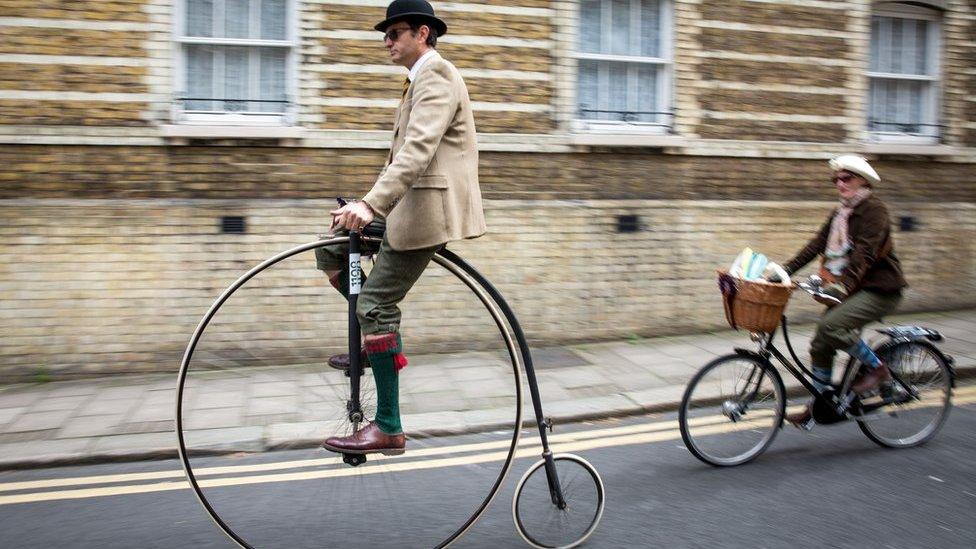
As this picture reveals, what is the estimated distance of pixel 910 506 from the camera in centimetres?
455

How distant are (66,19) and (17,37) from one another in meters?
0.43

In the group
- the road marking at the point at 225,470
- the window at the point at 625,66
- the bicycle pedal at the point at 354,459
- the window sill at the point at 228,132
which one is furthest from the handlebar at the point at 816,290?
the window sill at the point at 228,132

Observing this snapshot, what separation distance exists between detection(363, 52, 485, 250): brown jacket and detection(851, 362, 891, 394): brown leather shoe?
304 centimetres

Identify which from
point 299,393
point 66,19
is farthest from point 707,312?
point 66,19

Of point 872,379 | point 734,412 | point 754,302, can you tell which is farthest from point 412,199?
point 872,379

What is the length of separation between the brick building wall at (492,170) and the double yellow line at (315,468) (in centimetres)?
83

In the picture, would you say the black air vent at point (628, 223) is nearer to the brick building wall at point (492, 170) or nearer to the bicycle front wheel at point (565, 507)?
the brick building wall at point (492, 170)

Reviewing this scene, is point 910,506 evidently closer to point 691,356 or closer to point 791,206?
point 691,356

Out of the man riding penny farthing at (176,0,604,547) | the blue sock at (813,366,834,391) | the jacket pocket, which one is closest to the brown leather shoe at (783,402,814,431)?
the blue sock at (813,366,834,391)

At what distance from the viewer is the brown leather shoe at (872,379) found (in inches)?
215

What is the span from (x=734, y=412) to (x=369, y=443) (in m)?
2.54

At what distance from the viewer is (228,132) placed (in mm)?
7840

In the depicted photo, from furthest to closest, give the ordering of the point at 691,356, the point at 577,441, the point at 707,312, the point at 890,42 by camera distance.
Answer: the point at 890,42
the point at 707,312
the point at 691,356
the point at 577,441

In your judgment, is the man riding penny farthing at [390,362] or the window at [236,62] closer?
the man riding penny farthing at [390,362]
